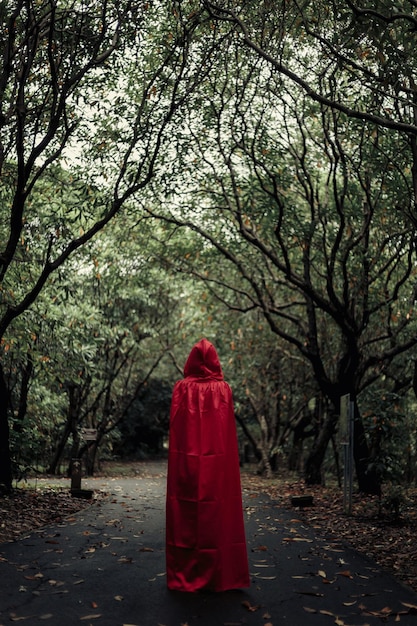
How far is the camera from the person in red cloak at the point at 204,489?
240 inches

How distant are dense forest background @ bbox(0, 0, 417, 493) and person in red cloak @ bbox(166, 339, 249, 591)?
338cm

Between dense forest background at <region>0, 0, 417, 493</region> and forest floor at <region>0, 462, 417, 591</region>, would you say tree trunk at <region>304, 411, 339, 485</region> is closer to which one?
dense forest background at <region>0, 0, 417, 493</region>

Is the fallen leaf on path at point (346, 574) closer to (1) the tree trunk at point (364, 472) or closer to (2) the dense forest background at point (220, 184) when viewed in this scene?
(2) the dense forest background at point (220, 184)

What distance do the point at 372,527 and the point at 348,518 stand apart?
3.57 feet

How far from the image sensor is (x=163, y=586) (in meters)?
6.39

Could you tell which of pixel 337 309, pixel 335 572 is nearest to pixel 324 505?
pixel 337 309

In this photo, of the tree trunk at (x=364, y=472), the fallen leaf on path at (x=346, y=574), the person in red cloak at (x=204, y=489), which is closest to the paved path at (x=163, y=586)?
the fallen leaf on path at (x=346, y=574)

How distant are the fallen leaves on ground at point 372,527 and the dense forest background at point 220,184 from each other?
1.00 meters

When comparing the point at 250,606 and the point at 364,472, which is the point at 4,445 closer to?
the point at 364,472

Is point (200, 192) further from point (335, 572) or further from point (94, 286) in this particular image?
point (335, 572)

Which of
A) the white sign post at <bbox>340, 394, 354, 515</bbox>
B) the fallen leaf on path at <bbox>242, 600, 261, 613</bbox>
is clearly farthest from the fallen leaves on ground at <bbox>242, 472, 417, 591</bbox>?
the fallen leaf on path at <bbox>242, 600, 261, 613</bbox>

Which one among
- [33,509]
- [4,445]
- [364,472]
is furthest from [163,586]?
[364,472]

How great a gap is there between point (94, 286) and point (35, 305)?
8.67 metres

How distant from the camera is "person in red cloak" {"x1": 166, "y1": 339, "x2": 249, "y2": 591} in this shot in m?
6.09
